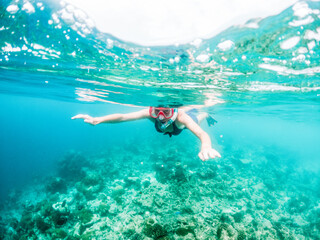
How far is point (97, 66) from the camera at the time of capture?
10.3 metres

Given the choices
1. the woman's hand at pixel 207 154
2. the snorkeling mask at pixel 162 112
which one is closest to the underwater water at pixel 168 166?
the snorkeling mask at pixel 162 112

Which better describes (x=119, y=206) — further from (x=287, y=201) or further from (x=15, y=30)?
(x=287, y=201)

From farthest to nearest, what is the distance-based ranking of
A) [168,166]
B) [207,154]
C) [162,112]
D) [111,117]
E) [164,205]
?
[168,166] → [164,205] → [162,112] → [111,117] → [207,154]

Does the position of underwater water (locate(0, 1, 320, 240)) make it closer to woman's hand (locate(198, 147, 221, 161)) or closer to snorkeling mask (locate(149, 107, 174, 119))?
snorkeling mask (locate(149, 107, 174, 119))

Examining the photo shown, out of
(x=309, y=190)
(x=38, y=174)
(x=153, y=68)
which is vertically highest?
(x=153, y=68)

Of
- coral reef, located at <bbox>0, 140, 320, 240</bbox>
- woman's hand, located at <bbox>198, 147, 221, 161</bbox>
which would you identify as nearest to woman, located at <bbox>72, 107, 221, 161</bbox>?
woman's hand, located at <bbox>198, 147, 221, 161</bbox>

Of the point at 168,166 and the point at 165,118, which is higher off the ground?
the point at 165,118

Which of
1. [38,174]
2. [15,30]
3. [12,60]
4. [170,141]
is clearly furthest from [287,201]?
[38,174]

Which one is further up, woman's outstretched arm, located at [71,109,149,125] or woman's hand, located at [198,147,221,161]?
woman's outstretched arm, located at [71,109,149,125]

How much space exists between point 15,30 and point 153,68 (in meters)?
6.24

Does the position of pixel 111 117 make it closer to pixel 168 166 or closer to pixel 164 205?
pixel 164 205

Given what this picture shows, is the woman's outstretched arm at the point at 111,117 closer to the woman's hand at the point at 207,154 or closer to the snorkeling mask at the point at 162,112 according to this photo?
the snorkeling mask at the point at 162,112

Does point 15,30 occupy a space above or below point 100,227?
above

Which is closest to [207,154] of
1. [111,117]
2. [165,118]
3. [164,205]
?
[165,118]
